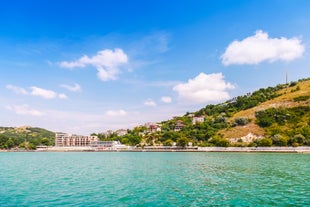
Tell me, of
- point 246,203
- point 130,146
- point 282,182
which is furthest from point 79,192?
point 130,146

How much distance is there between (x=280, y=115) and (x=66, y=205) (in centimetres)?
14076

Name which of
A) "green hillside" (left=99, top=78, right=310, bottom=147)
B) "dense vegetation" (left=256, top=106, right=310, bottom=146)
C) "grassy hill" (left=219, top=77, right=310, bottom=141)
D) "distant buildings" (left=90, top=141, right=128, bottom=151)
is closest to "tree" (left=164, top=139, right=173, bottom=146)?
"green hillside" (left=99, top=78, right=310, bottom=147)

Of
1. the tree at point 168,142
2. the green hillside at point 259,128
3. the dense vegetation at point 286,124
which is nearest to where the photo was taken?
the dense vegetation at point 286,124

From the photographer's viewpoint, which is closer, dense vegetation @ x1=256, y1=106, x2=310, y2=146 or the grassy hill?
dense vegetation @ x1=256, y1=106, x2=310, y2=146

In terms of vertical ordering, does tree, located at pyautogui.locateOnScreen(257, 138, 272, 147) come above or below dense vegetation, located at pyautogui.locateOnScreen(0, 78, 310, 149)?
below

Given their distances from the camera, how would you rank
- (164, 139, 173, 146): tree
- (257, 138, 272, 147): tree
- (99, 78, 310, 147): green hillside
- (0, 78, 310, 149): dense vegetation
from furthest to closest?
(164, 139, 173, 146): tree, (99, 78, 310, 147): green hillside, (0, 78, 310, 149): dense vegetation, (257, 138, 272, 147): tree

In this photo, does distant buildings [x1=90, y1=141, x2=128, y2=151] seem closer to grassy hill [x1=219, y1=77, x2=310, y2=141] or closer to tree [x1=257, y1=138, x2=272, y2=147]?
grassy hill [x1=219, y1=77, x2=310, y2=141]

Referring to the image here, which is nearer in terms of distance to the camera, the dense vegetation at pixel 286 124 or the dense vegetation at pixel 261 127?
the dense vegetation at pixel 286 124

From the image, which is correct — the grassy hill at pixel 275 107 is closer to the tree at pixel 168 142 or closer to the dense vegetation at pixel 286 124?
the dense vegetation at pixel 286 124

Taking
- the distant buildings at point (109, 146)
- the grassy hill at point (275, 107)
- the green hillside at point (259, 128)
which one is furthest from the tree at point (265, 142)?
the distant buildings at point (109, 146)

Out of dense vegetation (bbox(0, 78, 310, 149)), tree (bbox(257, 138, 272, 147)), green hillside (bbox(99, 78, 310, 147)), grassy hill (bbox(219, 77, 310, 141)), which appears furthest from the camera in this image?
grassy hill (bbox(219, 77, 310, 141))

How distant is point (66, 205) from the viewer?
2112 centimetres

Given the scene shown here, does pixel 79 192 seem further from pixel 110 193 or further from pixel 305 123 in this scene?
pixel 305 123

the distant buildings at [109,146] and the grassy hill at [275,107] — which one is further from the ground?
the grassy hill at [275,107]
